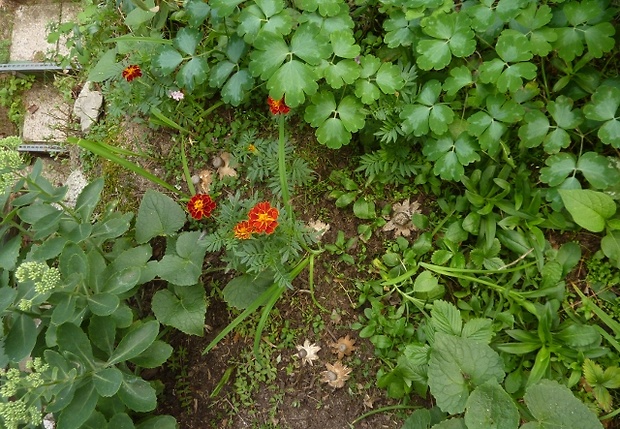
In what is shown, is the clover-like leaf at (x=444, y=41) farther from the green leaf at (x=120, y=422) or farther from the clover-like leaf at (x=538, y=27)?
the green leaf at (x=120, y=422)

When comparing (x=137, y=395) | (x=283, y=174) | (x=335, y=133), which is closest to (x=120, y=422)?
(x=137, y=395)

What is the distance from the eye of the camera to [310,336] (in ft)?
7.32

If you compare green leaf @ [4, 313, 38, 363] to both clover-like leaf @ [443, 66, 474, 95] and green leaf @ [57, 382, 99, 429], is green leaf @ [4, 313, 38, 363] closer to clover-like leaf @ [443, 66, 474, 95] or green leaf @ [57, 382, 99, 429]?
green leaf @ [57, 382, 99, 429]

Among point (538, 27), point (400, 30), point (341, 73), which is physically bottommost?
point (341, 73)

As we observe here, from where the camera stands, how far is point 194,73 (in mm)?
2168

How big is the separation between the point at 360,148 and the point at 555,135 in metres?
0.83

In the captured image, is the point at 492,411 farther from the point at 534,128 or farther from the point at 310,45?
the point at 310,45

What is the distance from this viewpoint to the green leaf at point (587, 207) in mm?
1885

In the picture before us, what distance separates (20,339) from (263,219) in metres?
0.96

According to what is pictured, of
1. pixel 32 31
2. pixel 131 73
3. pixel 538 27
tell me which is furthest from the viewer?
pixel 32 31

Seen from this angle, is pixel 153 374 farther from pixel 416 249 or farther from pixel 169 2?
pixel 169 2

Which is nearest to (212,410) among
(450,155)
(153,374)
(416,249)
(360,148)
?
(153,374)

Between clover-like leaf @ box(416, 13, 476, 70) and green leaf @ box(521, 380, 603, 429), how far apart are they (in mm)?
1223

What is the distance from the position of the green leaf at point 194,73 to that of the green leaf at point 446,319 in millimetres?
1372
